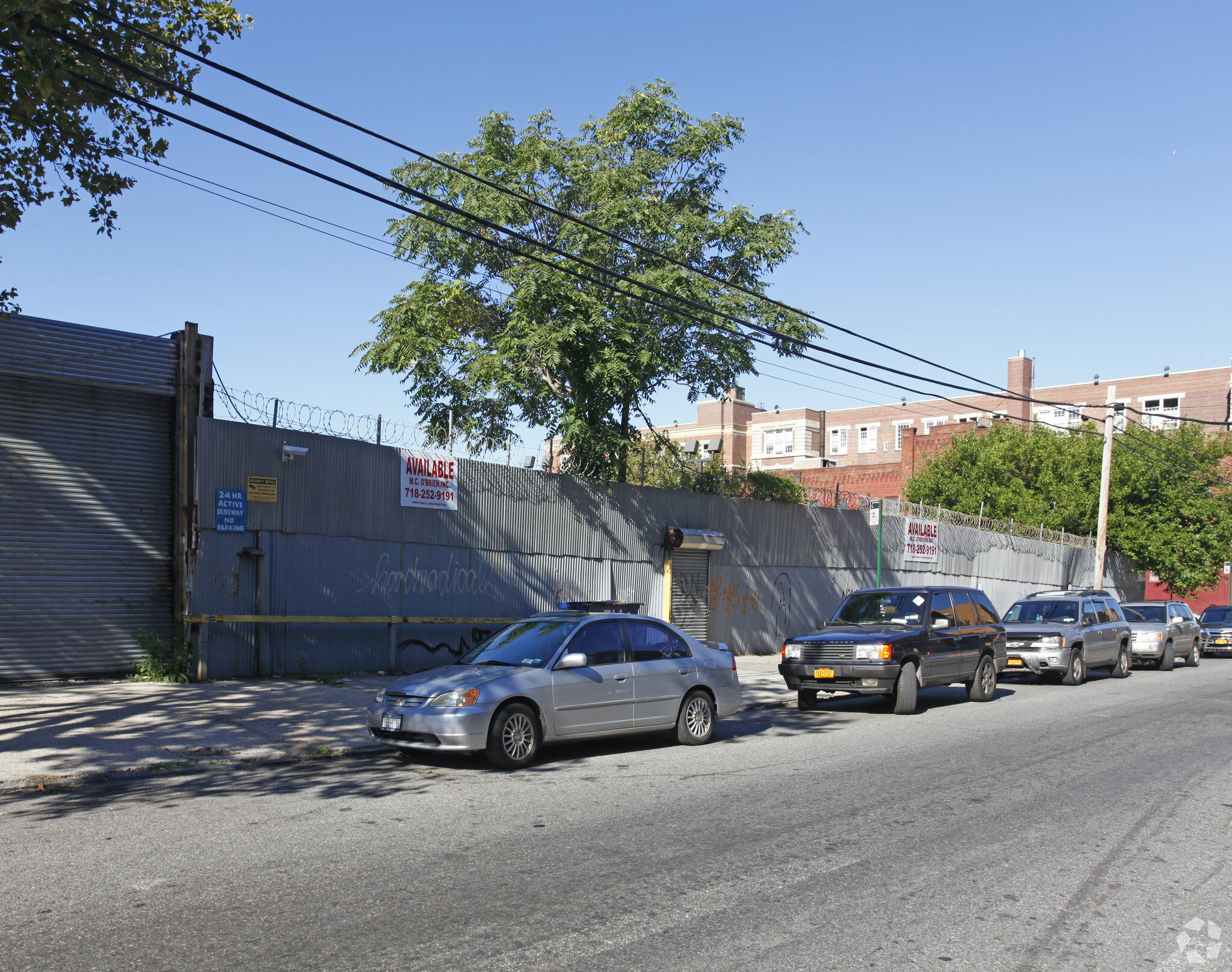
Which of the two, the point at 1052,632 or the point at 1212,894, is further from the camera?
the point at 1052,632

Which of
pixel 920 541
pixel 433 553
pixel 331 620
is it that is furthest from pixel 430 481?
pixel 920 541

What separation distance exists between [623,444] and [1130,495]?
2998 cm

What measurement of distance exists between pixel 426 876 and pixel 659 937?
1661 mm

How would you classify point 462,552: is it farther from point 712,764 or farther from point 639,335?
point 712,764

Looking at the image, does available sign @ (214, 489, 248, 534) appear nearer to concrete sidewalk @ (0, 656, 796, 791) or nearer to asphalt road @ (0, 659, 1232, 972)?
concrete sidewalk @ (0, 656, 796, 791)

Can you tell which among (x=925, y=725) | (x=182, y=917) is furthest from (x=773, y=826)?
(x=925, y=725)

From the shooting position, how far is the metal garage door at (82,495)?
42.5 feet

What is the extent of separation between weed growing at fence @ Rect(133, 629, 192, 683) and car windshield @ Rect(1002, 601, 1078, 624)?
14.8m

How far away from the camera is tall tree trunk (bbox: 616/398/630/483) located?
19281 mm

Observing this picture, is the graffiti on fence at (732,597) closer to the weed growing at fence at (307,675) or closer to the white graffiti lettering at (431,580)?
the white graffiti lettering at (431,580)

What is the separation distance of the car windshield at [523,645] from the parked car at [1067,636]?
38.0 ft

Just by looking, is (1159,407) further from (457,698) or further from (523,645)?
(457,698)

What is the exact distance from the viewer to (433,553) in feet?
54.2

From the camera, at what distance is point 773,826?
7402 mm
